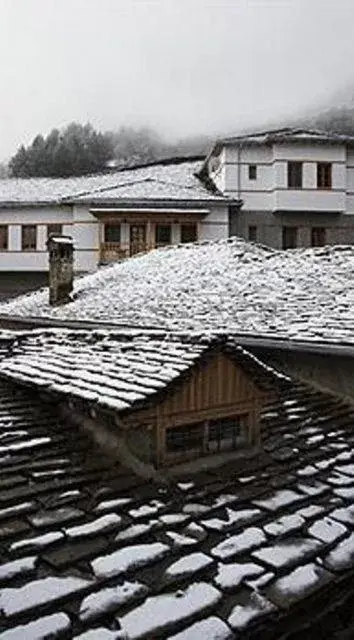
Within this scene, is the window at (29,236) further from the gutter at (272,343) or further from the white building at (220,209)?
the gutter at (272,343)

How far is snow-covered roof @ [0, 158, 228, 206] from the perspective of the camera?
2988 cm

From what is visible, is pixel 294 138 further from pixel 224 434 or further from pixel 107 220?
pixel 224 434

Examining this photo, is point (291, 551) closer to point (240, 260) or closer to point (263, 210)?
point (240, 260)

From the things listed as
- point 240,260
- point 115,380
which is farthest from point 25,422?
point 240,260

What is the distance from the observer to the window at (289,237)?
102 ft

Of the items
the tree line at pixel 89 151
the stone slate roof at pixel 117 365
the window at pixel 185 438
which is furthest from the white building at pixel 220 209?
the tree line at pixel 89 151

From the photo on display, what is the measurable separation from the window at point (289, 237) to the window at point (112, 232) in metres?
8.43

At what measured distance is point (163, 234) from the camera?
30.3 meters

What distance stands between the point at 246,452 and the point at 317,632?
1.96 meters

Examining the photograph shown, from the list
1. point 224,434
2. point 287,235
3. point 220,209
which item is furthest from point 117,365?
point 287,235

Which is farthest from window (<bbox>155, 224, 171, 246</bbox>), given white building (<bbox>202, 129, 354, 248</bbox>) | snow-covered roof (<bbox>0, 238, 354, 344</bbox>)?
snow-covered roof (<bbox>0, 238, 354, 344</bbox>)

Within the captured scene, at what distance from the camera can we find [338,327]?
867 cm

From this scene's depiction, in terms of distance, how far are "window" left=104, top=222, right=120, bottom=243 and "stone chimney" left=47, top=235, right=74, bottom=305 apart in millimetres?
12961

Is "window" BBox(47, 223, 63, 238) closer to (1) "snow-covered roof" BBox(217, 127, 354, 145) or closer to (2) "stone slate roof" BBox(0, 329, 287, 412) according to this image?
(1) "snow-covered roof" BBox(217, 127, 354, 145)
